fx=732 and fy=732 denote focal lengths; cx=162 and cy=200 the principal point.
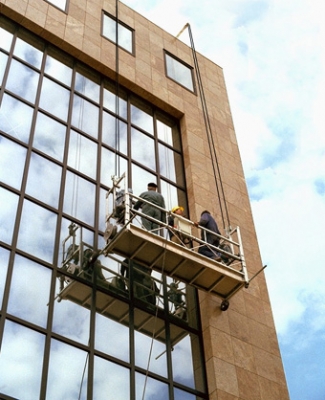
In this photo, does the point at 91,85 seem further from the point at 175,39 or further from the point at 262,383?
the point at 262,383

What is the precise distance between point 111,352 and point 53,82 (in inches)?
421

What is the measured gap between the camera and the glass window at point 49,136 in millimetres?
22766

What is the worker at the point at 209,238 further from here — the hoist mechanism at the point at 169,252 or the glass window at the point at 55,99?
the glass window at the point at 55,99

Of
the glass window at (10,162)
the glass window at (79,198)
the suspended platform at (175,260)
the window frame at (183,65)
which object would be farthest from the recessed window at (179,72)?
the suspended platform at (175,260)

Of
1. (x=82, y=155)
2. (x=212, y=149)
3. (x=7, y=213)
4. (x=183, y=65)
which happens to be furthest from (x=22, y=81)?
(x=183, y=65)

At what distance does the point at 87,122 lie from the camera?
25156 mm

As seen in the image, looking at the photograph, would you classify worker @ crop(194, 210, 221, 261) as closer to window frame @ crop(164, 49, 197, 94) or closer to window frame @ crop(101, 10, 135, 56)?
window frame @ crop(164, 49, 197, 94)

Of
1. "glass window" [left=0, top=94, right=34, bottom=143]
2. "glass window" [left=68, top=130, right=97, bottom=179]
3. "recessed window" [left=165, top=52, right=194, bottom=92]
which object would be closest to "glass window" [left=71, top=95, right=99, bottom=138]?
"glass window" [left=68, top=130, right=97, bottom=179]

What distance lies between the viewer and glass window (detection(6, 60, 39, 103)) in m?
24.0

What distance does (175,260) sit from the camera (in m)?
20.2

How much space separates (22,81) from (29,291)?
871cm

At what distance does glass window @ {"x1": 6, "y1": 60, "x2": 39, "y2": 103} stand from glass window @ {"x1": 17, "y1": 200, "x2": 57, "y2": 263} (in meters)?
4.89

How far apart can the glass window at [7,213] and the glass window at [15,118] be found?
8.33 feet

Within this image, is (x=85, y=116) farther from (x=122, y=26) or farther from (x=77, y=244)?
(x=122, y=26)
